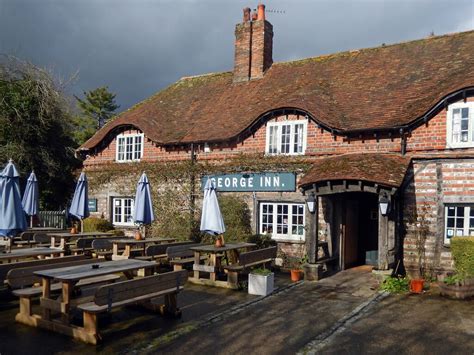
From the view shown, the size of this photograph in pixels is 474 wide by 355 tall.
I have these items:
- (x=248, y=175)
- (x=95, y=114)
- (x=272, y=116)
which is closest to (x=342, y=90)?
(x=272, y=116)

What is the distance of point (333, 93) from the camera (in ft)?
53.0

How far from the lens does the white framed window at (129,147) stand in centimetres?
1933

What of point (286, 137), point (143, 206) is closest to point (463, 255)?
point (286, 137)

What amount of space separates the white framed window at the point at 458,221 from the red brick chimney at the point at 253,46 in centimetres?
1018

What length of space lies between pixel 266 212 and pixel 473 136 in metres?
6.80

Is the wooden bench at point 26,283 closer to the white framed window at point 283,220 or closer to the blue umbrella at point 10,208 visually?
the blue umbrella at point 10,208

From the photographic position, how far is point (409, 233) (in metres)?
13.1

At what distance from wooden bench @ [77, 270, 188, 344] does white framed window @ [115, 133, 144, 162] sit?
1138 cm

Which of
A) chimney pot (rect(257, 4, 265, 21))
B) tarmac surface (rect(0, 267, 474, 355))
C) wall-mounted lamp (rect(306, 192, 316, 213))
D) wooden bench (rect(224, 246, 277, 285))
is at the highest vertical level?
chimney pot (rect(257, 4, 265, 21))

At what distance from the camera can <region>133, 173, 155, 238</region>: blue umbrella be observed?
1369 centimetres

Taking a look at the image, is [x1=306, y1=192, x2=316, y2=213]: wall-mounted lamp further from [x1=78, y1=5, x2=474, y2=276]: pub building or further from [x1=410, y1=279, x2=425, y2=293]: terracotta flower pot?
[x1=410, y1=279, x2=425, y2=293]: terracotta flower pot

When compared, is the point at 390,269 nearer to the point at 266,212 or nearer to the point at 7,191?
the point at 266,212

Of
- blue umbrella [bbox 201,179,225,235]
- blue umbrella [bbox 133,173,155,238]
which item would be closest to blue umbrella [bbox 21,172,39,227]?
blue umbrella [bbox 133,173,155,238]

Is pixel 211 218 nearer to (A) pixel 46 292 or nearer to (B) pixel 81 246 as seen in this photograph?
(B) pixel 81 246
